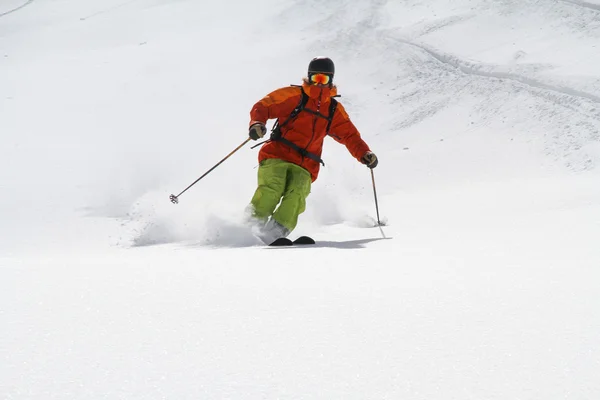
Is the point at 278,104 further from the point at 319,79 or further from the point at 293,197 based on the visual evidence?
the point at 293,197

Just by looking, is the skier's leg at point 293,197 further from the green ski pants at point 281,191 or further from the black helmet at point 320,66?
the black helmet at point 320,66

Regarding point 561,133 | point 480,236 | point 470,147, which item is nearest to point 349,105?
point 470,147

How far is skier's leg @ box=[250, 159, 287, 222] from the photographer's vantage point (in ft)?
15.7

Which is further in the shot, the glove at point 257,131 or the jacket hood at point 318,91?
the jacket hood at point 318,91

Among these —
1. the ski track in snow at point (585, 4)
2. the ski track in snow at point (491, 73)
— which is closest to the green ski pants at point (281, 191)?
the ski track in snow at point (491, 73)

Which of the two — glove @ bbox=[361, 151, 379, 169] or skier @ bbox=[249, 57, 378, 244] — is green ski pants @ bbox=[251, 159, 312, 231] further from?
glove @ bbox=[361, 151, 379, 169]

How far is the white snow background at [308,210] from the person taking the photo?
4.38 feet

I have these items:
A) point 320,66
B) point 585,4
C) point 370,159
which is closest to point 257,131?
point 320,66

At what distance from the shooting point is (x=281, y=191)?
4.90 meters

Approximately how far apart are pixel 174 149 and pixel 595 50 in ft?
18.7

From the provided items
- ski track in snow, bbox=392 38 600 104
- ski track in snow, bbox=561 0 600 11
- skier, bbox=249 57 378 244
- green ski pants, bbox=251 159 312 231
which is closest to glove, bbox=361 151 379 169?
skier, bbox=249 57 378 244

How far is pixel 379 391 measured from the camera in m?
1.23

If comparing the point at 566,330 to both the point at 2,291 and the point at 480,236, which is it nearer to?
the point at 2,291

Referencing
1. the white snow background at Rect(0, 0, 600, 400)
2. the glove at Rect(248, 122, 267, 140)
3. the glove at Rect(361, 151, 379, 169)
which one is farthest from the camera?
the glove at Rect(361, 151, 379, 169)
